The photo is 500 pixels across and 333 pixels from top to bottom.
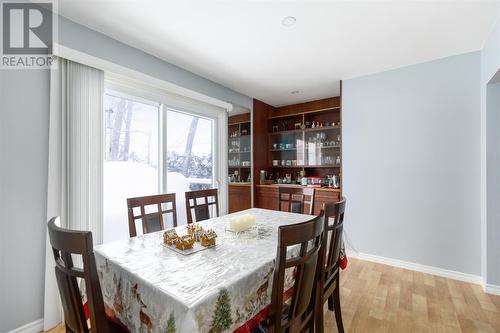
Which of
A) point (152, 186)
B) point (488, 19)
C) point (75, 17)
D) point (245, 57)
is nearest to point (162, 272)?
point (152, 186)

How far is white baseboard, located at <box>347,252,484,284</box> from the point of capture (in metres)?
2.60

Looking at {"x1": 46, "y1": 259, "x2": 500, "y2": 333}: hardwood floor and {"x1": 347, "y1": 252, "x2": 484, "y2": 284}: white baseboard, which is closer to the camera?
{"x1": 46, "y1": 259, "x2": 500, "y2": 333}: hardwood floor

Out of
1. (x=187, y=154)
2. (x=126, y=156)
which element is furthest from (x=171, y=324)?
(x=187, y=154)

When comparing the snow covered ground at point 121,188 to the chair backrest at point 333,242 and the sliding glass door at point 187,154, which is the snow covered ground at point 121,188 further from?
the chair backrest at point 333,242

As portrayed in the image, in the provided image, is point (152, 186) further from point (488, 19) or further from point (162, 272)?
point (488, 19)

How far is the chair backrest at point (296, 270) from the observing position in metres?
0.96

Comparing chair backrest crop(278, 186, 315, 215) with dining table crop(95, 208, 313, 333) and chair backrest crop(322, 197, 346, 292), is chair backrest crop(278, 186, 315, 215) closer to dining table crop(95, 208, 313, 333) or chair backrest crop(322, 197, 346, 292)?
chair backrest crop(322, 197, 346, 292)

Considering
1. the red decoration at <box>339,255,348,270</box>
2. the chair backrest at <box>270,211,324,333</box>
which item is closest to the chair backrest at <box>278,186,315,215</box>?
the red decoration at <box>339,255,348,270</box>

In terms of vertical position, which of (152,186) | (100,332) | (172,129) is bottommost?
(100,332)

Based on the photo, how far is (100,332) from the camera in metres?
0.91

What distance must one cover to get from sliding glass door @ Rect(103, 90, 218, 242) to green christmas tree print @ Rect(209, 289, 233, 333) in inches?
76.9

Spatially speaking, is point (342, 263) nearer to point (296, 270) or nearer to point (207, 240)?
point (296, 270)

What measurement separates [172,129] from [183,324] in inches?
103

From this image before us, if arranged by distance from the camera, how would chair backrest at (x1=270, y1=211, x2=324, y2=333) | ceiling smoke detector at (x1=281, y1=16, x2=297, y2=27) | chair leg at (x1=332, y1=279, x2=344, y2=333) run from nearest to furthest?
chair backrest at (x1=270, y1=211, x2=324, y2=333) < chair leg at (x1=332, y1=279, x2=344, y2=333) < ceiling smoke detector at (x1=281, y1=16, x2=297, y2=27)
